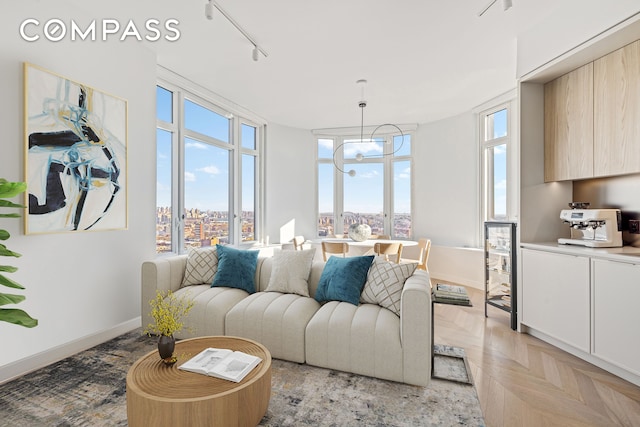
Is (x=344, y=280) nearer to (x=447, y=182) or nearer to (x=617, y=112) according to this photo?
(x=617, y=112)

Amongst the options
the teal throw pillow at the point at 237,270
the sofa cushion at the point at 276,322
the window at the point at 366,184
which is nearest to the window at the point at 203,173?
the teal throw pillow at the point at 237,270

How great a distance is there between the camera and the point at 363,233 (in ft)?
15.9

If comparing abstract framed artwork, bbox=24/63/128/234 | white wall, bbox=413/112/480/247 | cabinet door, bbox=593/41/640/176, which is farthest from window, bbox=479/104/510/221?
abstract framed artwork, bbox=24/63/128/234

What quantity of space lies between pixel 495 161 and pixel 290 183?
3654mm

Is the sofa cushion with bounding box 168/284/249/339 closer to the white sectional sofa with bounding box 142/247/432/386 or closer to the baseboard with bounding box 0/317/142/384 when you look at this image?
the white sectional sofa with bounding box 142/247/432/386

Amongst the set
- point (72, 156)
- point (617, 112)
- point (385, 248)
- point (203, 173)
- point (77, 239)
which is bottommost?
point (385, 248)

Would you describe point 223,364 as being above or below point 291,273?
below

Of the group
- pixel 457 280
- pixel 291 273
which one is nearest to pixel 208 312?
pixel 291 273

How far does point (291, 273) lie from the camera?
9.96 feet

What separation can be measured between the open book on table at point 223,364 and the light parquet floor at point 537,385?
1.46 metres

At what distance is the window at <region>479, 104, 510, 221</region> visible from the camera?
4.78 meters

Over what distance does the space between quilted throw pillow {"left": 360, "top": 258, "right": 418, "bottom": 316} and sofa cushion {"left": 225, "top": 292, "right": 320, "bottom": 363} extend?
49 cm

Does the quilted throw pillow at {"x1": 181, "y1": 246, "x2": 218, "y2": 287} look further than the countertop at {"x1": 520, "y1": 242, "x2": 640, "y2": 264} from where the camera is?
Yes

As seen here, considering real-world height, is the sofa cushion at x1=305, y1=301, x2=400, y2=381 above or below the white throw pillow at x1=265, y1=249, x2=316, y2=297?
below
